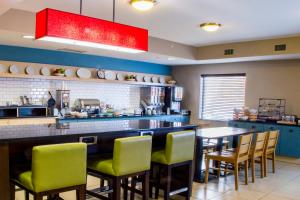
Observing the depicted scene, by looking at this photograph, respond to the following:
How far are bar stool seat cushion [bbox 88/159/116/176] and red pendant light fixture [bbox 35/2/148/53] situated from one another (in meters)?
1.26

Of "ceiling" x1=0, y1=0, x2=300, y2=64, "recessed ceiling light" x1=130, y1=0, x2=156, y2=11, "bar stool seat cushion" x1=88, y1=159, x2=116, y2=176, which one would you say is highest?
"ceiling" x1=0, y1=0, x2=300, y2=64

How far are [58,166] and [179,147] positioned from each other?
150cm

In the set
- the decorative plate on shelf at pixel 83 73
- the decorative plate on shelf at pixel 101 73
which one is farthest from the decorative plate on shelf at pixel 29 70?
the decorative plate on shelf at pixel 101 73

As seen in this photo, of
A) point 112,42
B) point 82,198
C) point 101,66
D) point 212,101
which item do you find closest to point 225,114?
point 212,101

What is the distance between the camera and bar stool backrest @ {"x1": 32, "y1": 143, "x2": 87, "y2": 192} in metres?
2.32

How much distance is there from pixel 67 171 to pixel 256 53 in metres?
5.59

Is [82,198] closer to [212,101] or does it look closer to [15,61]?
[15,61]

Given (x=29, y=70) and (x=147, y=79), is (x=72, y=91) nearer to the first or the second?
(x=29, y=70)

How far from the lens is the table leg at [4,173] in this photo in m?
2.45

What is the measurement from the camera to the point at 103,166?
2941mm

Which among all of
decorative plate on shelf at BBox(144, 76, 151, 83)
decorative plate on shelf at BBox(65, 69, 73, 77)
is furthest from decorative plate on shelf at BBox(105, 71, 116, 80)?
decorative plate on shelf at BBox(144, 76, 151, 83)

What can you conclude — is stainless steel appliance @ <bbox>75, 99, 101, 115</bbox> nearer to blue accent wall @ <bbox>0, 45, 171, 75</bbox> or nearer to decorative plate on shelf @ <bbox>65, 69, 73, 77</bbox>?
decorative plate on shelf @ <bbox>65, 69, 73, 77</bbox>

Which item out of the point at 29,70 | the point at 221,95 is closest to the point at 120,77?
the point at 29,70

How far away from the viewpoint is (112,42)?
10.5ft
